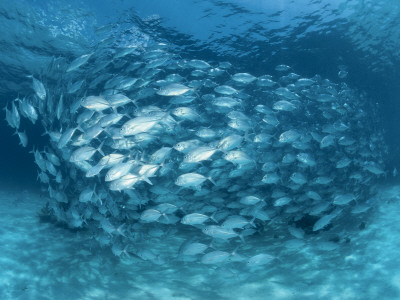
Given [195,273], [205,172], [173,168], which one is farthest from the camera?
[173,168]

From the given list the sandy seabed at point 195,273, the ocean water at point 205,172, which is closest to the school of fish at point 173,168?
the ocean water at point 205,172

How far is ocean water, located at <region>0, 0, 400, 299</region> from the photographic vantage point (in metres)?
7.36

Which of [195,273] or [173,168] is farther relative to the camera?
[173,168]

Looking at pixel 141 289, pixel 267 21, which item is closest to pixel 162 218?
pixel 141 289

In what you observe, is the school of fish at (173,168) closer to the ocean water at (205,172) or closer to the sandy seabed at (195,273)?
the ocean water at (205,172)

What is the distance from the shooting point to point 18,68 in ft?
69.9

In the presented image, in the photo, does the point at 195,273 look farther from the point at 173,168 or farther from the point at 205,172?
the point at 173,168

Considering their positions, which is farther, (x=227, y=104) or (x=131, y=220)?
(x=131, y=220)

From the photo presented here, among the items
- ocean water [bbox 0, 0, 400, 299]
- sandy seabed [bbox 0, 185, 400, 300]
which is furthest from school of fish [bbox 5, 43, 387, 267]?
sandy seabed [bbox 0, 185, 400, 300]

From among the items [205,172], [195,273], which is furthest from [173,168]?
[195,273]

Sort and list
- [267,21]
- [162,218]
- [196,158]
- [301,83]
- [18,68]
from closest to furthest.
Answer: [196,158], [162,218], [301,83], [267,21], [18,68]

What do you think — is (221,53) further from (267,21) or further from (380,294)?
(380,294)

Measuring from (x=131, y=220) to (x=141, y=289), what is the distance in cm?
385

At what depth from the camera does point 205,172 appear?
31.5 feet
